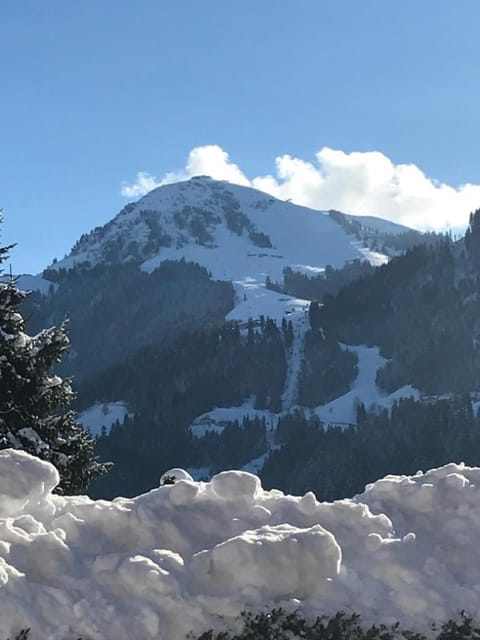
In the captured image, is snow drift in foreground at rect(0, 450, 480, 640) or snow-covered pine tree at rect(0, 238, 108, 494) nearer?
snow drift in foreground at rect(0, 450, 480, 640)

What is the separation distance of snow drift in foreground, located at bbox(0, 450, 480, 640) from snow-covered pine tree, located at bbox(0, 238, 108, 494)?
8236mm

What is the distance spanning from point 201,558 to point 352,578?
135 centimetres

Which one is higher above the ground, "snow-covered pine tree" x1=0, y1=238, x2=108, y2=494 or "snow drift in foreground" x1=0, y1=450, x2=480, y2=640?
"snow-covered pine tree" x1=0, y1=238, x2=108, y2=494

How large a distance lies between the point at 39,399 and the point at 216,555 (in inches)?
429

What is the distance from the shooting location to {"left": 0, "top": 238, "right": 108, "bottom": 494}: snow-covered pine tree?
16406mm

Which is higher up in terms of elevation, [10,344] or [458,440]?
[10,344]

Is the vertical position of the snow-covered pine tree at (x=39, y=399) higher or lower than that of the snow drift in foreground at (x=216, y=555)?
higher

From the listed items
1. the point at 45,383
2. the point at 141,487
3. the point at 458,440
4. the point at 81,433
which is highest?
the point at 45,383

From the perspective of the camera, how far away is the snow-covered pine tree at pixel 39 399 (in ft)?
53.8

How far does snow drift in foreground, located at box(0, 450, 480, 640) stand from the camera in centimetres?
641

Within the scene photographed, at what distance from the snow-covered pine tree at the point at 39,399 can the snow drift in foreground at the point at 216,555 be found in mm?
8236

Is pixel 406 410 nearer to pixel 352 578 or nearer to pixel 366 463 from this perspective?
pixel 366 463

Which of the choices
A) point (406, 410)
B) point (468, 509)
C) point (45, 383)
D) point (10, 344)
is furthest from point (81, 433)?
point (406, 410)

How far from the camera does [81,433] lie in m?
17.5
